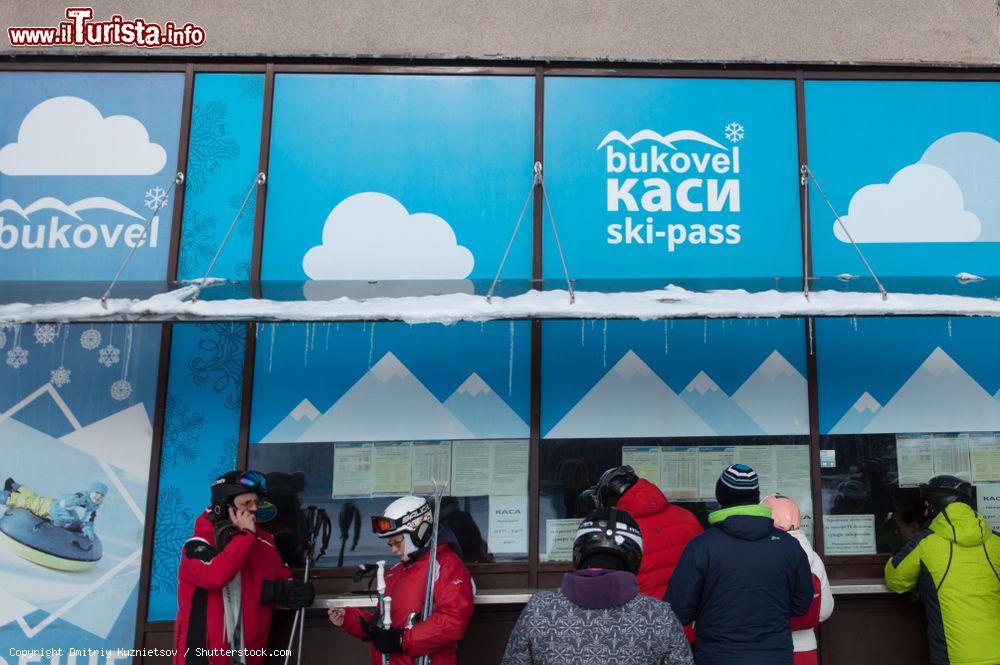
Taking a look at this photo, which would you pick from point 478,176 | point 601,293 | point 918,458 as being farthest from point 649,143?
point 918,458

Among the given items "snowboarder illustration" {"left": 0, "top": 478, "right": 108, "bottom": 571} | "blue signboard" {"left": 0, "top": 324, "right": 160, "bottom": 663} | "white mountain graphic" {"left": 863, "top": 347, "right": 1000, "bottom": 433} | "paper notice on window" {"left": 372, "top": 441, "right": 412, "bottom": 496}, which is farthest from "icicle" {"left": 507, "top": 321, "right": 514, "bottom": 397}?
"snowboarder illustration" {"left": 0, "top": 478, "right": 108, "bottom": 571}

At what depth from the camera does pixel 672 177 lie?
5.42m

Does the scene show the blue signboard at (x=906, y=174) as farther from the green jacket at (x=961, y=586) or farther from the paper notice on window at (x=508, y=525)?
the paper notice on window at (x=508, y=525)

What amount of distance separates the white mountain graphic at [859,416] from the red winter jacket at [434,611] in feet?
9.55

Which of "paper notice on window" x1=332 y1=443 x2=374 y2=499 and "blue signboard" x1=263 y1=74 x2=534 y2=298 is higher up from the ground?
"blue signboard" x1=263 y1=74 x2=534 y2=298

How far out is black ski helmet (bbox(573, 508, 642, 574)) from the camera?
8.49 ft

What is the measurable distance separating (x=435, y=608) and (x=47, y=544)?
2.95m

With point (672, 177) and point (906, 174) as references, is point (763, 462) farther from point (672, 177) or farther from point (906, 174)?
point (906, 174)

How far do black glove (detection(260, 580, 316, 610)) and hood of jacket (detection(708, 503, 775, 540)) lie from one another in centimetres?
232

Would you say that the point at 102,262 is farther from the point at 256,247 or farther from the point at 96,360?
the point at 256,247

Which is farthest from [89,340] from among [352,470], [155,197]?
[352,470]

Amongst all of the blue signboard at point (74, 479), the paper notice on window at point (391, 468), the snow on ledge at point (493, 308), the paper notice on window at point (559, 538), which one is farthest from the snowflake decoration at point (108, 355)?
the paper notice on window at point (559, 538)

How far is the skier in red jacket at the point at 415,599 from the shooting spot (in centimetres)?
361

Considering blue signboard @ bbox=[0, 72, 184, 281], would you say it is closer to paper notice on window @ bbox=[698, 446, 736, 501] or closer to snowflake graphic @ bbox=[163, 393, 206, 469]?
snowflake graphic @ bbox=[163, 393, 206, 469]
